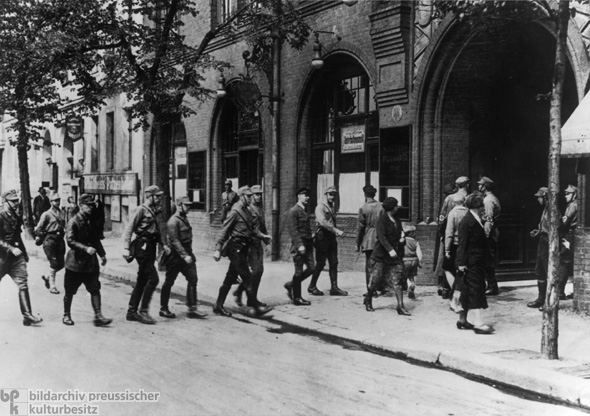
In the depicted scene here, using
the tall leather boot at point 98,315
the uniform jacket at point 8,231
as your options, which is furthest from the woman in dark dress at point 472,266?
the uniform jacket at point 8,231

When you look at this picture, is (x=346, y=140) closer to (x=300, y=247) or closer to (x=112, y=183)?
(x=300, y=247)

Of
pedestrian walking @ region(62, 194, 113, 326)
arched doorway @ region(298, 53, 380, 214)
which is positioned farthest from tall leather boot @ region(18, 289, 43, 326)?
arched doorway @ region(298, 53, 380, 214)

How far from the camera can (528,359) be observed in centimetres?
713

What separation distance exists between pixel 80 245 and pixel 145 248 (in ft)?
2.95

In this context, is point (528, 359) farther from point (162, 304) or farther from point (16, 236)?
point (16, 236)

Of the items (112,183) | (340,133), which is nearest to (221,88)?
(340,133)

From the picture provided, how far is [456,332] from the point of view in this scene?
8.62 metres

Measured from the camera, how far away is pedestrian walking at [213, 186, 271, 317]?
10.0 m

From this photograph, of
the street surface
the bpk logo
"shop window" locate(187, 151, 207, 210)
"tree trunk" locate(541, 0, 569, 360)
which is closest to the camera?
the bpk logo

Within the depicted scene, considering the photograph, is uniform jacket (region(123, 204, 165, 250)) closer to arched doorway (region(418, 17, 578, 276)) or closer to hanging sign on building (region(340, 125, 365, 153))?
arched doorway (region(418, 17, 578, 276))

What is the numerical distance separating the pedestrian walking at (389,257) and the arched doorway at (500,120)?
10.7ft

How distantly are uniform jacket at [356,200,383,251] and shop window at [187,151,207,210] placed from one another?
10687mm

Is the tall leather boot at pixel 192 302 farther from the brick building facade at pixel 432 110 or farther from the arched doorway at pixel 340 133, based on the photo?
the arched doorway at pixel 340 133

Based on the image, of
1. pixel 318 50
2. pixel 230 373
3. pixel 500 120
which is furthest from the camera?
pixel 318 50
